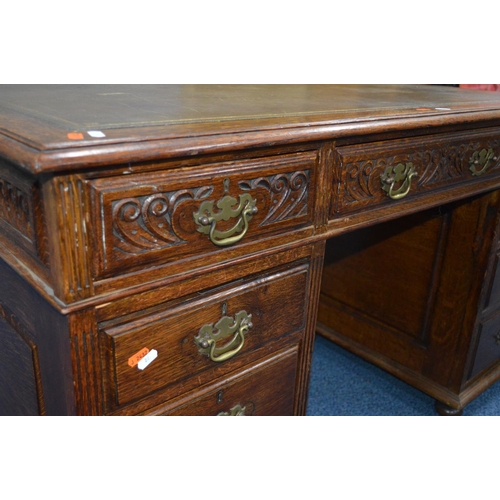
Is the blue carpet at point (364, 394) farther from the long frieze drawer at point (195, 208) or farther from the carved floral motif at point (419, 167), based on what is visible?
the long frieze drawer at point (195, 208)

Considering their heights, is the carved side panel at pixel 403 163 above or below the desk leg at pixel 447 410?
above

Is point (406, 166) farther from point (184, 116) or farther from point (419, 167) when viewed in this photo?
point (184, 116)

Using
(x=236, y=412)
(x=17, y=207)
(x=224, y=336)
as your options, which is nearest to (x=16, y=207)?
(x=17, y=207)

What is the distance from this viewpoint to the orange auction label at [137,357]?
32.0 inches

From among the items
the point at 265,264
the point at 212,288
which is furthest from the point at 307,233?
the point at 212,288

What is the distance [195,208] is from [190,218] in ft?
0.05

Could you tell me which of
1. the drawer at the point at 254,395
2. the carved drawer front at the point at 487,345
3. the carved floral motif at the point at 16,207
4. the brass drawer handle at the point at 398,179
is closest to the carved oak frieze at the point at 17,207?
the carved floral motif at the point at 16,207

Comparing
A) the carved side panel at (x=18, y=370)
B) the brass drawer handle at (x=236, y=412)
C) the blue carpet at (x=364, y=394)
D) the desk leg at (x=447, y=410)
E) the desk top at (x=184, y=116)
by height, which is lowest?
the blue carpet at (x=364, y=394)

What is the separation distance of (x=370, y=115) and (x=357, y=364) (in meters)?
1.17

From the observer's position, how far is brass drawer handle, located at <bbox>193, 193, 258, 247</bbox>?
2.59 ft

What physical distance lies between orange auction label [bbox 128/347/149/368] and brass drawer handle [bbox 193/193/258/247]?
0.19 meters

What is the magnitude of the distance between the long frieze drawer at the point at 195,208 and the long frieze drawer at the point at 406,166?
3.7 inches

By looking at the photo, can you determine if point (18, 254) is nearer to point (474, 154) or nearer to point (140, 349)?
point (140, 349)

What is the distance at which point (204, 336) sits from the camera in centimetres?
89
